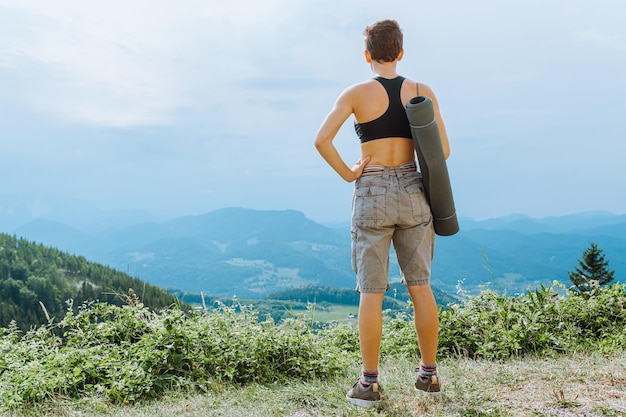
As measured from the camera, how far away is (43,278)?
105 m

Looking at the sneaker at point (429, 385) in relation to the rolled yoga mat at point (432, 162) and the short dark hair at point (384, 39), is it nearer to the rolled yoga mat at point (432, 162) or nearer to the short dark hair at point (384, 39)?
the rolled yoga mat at point (432, 162)

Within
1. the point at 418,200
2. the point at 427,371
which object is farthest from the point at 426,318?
the point at 418,200

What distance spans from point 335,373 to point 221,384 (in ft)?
3.28

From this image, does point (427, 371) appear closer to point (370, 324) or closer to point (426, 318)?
point (426, 318)

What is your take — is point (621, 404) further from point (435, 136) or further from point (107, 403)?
point (107, 403)

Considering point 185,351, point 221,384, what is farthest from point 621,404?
point 185,351

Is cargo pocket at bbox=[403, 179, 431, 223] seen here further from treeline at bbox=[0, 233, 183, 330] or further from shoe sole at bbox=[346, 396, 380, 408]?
treeline at bbox=[0, 233, 183, 330]

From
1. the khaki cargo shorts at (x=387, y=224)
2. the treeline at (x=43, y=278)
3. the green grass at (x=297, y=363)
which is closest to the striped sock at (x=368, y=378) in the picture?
the green grass at (x=297, y=363)

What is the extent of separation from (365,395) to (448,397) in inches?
23.9

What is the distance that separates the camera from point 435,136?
12.2ft

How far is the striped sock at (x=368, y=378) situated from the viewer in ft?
12.7

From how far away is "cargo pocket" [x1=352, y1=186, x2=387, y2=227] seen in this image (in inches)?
147

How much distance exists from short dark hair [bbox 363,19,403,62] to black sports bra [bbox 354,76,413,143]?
0.17m

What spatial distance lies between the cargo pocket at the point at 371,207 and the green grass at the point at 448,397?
1.26 meters
